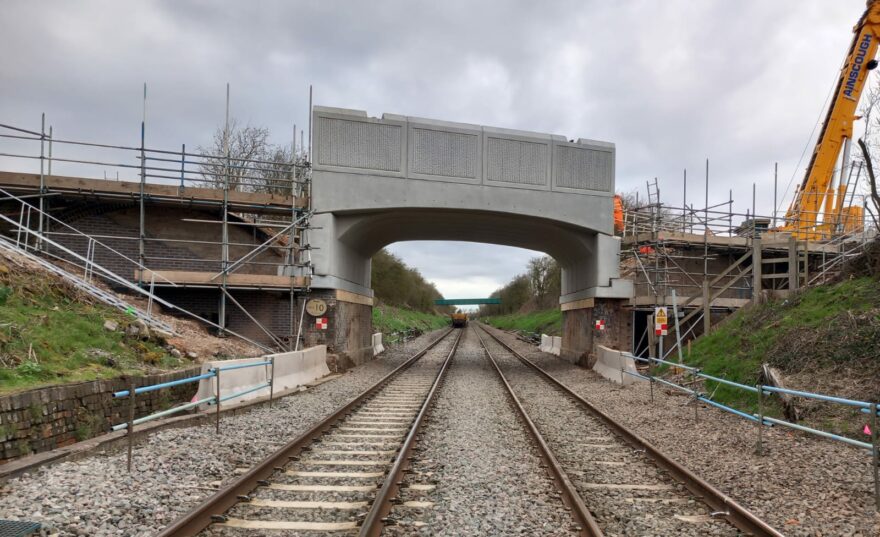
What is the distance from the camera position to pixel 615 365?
651 inches

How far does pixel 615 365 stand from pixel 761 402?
897cm

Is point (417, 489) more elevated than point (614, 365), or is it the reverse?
point (614, 365)

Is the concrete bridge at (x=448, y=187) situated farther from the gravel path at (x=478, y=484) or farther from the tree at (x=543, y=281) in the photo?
the tree at (x=543, y=281)

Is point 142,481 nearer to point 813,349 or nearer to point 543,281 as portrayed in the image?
point 813,349

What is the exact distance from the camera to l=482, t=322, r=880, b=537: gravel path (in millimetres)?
5297

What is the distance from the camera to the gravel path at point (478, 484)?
511 centimetres

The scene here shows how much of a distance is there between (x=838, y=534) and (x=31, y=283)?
14.2m

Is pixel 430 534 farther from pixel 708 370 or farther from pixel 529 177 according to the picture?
pixel 529 177

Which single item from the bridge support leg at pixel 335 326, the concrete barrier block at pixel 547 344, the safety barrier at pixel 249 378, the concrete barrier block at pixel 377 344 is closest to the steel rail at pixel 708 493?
the safety barrier at pixel 249 378

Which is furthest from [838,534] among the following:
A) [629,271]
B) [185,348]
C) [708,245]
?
[629,271]

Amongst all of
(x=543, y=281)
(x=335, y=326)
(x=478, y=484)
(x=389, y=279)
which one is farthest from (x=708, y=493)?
(x=543, y=281)

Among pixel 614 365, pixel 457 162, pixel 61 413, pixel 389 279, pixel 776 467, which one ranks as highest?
pixel 457 162

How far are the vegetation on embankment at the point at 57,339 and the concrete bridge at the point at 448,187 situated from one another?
6.27 metres

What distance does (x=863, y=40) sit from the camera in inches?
832
